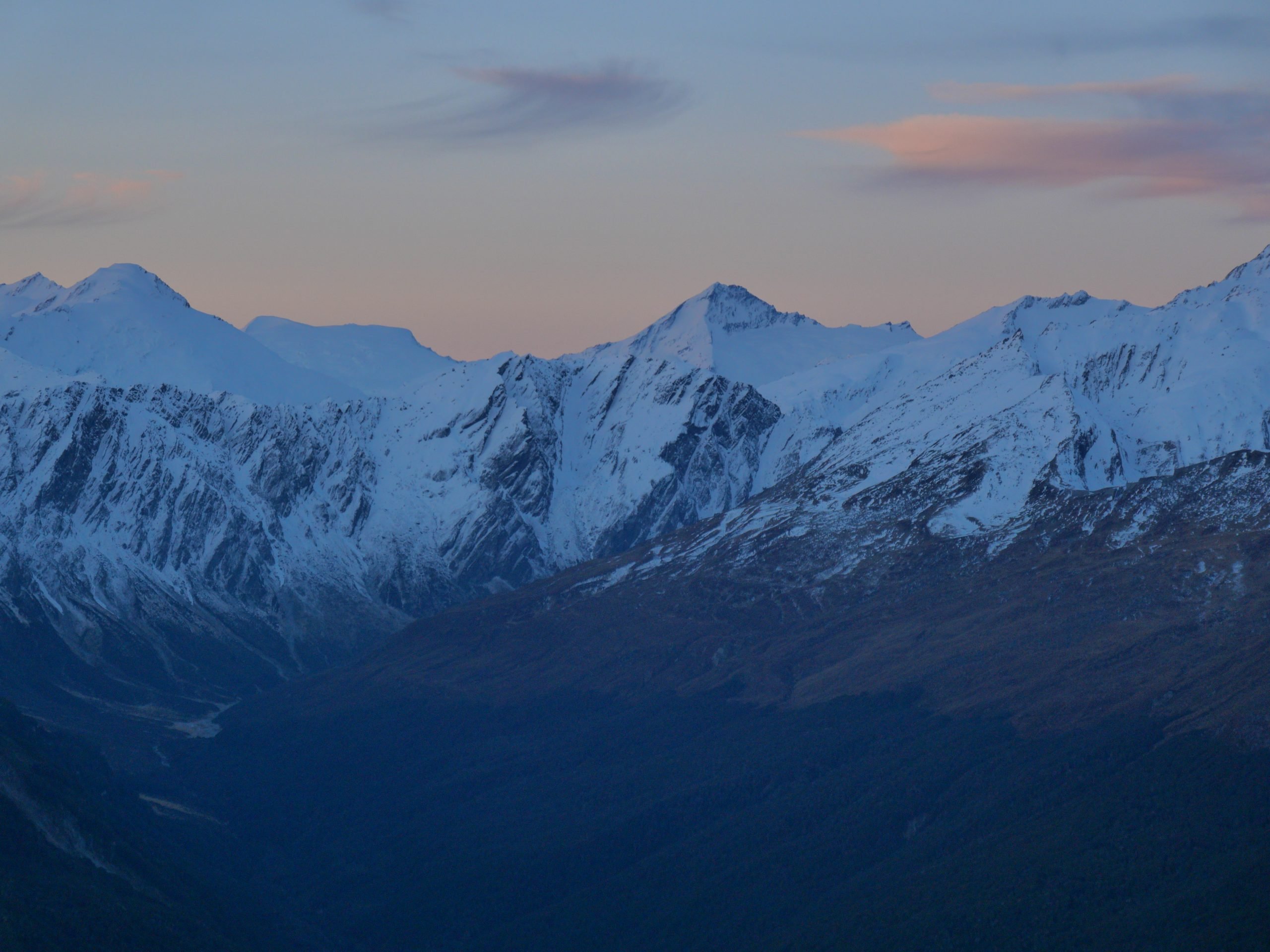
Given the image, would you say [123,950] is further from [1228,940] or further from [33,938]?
[1228,940]

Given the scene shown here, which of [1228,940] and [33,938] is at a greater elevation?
[33,938]

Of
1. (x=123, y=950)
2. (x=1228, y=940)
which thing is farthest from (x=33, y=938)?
(x=1228, y=940)

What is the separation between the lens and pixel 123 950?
7859 inches

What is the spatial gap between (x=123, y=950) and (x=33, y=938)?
949 centimetres

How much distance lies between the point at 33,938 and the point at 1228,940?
104111 millimetres

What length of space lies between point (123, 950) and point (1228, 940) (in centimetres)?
9790

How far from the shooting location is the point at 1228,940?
197 metres

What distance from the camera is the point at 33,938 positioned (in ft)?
633
